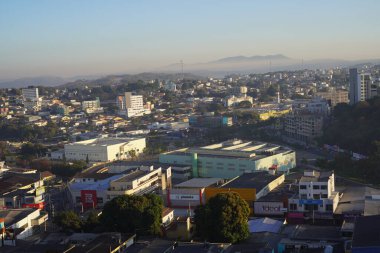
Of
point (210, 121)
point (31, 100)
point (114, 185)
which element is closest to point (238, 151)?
point (114, 185)

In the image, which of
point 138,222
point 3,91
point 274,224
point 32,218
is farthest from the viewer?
point 3,91

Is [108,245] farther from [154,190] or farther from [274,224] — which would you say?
[154,190]

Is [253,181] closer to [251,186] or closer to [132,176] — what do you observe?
[251,186]

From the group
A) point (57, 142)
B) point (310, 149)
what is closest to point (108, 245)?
point (310, 149)

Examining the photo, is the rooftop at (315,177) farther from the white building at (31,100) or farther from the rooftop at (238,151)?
the white building at (31,100)

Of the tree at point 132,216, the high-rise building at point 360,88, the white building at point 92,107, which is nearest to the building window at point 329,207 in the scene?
the tree at point 132,216

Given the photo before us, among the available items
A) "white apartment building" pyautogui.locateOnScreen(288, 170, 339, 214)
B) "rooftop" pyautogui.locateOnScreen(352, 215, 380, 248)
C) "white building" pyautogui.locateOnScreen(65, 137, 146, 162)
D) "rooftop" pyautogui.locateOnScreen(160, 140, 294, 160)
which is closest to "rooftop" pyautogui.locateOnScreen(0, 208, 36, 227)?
"white apartment building" pyautogui.locateOnScreen(288, 170, 339, 214)
